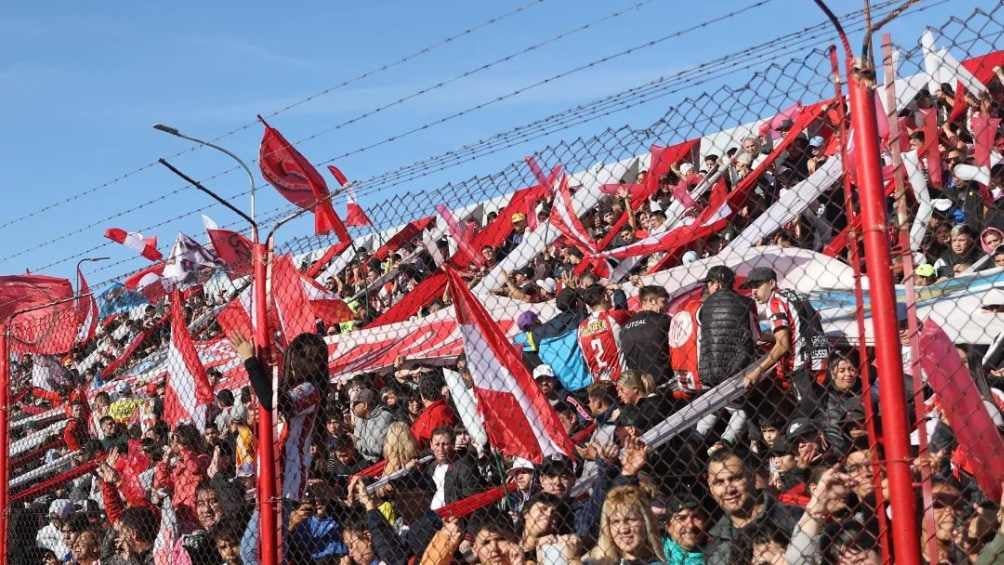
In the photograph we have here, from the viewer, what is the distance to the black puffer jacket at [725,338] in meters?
6.49

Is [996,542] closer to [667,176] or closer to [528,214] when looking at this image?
[528,214]

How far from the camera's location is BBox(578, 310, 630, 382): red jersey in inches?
306

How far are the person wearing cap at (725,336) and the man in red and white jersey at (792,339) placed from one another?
0.12 meters

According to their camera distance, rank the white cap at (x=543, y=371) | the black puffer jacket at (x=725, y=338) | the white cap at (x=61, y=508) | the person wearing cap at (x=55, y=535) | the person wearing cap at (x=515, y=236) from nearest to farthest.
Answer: the black puffer jacket at (x=725, y=338) < the white cap at (x=543, y=371) < the person wearing cap at (x=55, y=535) < the white cap at (x=61, y=508) < the person wearing cap at (x=515, y=236)

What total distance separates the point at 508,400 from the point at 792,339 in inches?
54.2

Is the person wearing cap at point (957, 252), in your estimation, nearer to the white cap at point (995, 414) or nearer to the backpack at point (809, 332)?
the backpack at point (809, 332)

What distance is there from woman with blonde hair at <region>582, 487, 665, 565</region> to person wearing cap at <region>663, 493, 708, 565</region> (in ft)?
0.18

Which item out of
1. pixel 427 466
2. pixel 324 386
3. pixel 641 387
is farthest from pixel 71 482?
pixel 641 387

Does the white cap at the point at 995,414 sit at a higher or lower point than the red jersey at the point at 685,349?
lower

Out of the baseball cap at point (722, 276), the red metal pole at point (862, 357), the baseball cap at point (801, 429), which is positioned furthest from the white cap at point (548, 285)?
the red metal pole at point (862, 357)

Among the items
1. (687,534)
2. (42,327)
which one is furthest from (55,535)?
(687,534)

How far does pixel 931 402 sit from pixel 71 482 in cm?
775

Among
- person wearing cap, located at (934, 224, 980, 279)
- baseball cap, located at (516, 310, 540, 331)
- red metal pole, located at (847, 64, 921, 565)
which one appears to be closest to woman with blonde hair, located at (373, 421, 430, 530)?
baseball cap, located at (516, 310, 540, 331)

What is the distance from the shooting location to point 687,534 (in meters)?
4.93
